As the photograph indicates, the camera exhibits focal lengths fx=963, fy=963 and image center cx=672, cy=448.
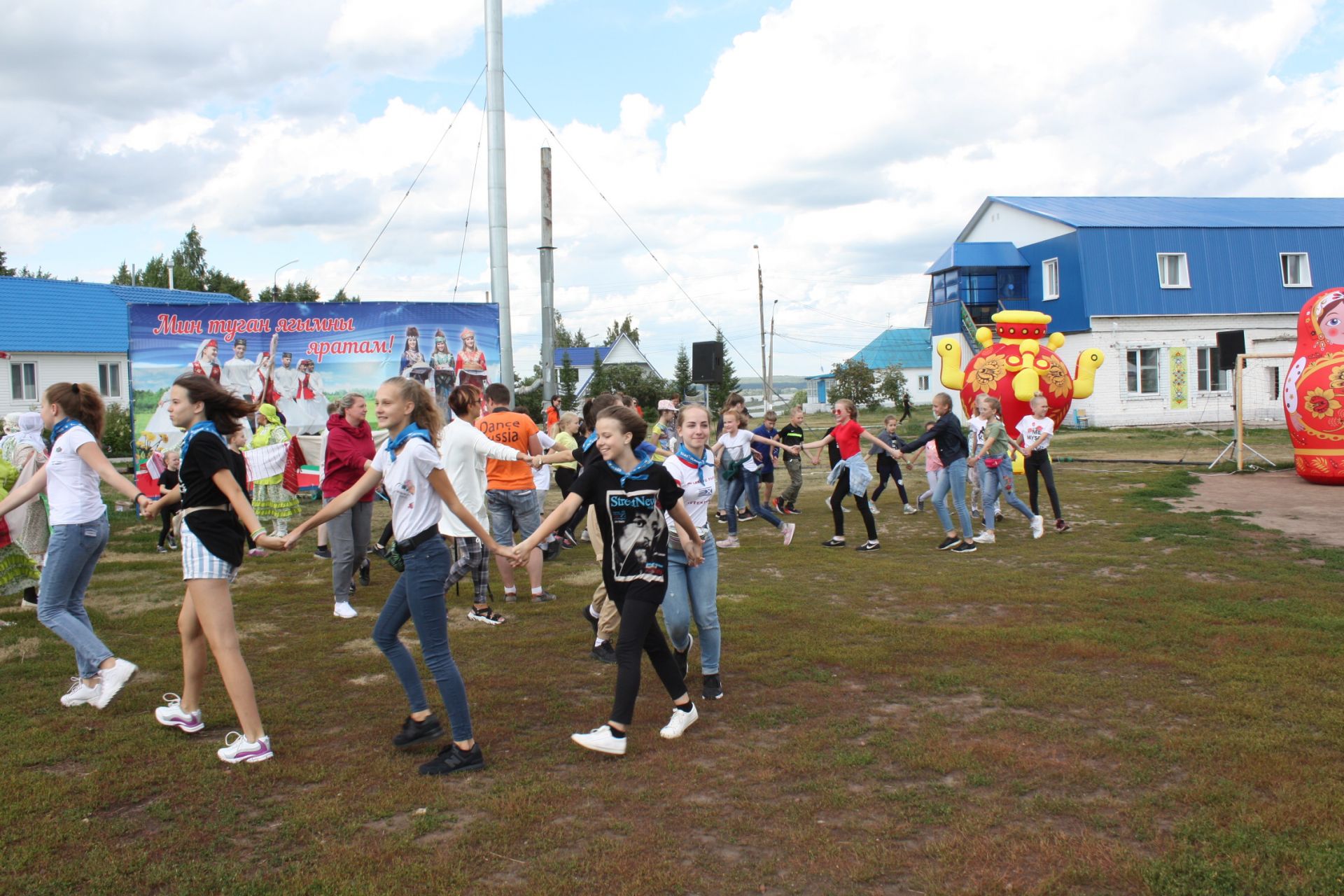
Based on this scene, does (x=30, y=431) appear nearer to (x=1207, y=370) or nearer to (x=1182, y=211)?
(x=1207, y=370)

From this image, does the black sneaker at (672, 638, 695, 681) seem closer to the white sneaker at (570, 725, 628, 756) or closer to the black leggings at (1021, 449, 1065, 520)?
the white sneaker at (570, 725, 628, 756)

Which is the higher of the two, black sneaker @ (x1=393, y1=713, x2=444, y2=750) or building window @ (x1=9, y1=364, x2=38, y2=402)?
building window @ (x1=9, y1=364, x2=38, y2=402)

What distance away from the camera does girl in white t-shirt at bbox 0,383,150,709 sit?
541 cm

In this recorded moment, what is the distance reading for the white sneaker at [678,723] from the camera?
492cm

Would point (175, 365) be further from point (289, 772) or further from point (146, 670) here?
point (289, 772)

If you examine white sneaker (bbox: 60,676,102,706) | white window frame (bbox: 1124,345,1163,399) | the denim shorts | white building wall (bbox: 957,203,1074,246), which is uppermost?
white building wall (bbox: 957,203,1074,246)

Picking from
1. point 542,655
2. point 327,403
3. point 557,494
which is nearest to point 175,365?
point 327,403

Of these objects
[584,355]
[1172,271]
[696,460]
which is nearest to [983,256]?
[1172,271]

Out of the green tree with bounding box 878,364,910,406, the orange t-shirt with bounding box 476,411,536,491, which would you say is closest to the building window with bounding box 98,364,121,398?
the green tree with bounding box 878,364,910,406

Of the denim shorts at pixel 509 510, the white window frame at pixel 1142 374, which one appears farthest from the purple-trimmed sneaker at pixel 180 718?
the white window frame at pixel 1142 374

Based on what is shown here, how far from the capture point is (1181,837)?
3.67 meters

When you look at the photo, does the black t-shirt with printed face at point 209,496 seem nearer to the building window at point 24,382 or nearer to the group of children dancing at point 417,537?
the group of children dancing at point 417,537

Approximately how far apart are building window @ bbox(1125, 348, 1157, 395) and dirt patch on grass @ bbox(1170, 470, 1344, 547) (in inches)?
618

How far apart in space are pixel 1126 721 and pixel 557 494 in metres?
12.6
